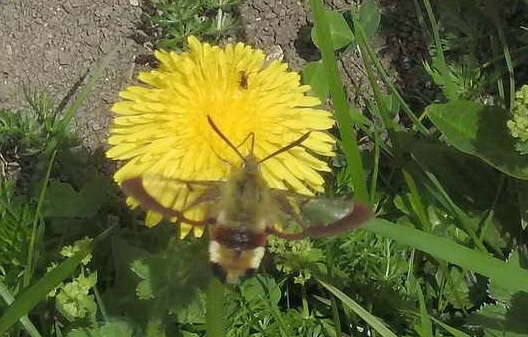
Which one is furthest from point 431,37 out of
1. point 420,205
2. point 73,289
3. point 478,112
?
point 73,289

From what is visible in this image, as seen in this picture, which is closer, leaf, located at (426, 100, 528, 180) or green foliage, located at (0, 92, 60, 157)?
leaf, located at (426, 100, 528, 180)

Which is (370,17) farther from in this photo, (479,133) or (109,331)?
(109,331)

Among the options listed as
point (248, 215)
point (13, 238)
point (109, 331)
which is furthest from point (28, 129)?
point (248, 215)

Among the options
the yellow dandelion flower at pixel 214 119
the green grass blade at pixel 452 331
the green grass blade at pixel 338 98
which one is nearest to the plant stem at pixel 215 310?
the yellow dandelion flower at pixel 214 119

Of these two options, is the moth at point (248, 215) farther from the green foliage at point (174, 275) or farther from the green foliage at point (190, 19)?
the green foliage at point (190, 19)

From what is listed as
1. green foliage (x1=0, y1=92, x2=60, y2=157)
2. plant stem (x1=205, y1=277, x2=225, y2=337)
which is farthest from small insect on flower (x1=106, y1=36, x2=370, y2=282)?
green foliage (x1=0, y1=92, x2=60, y2=157)

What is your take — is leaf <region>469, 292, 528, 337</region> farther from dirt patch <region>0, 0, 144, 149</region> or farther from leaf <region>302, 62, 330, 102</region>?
dirt patch <region>0, 0, 144, 149</region>

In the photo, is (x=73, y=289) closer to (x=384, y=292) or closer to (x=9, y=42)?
(x=384, y=292)
